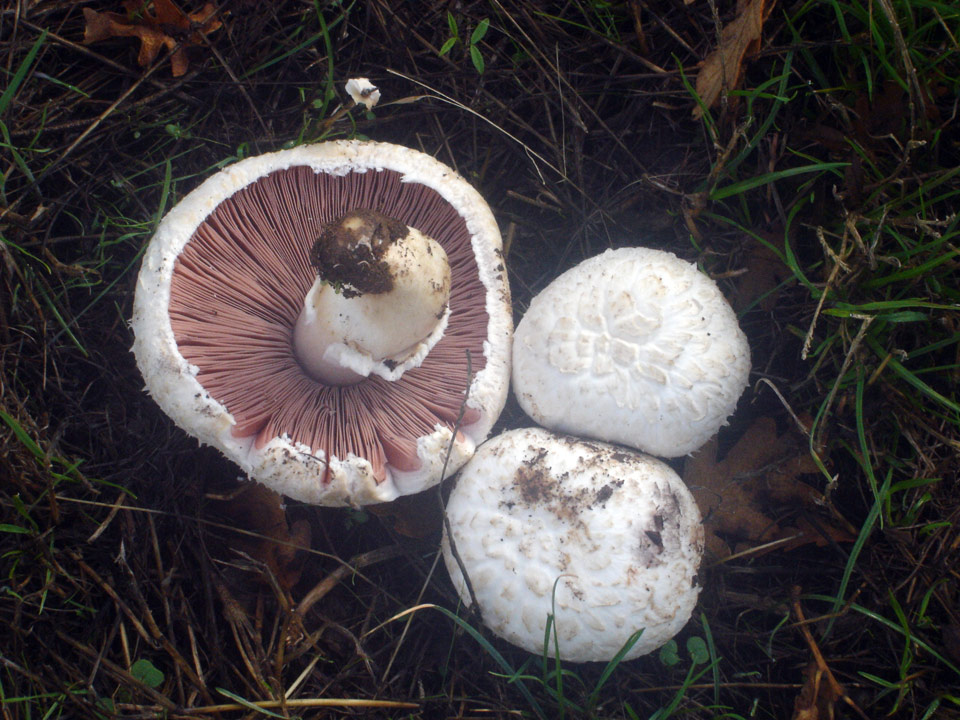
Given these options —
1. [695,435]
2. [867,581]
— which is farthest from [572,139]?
[867,581]

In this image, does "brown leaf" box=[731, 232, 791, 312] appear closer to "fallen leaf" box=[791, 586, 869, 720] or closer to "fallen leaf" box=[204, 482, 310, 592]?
"fallen leaf" box=[791, 586, 869, 720]

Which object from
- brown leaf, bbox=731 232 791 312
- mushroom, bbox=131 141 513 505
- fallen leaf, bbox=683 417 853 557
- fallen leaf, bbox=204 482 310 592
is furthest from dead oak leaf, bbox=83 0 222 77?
fallen leaf, bbox=683 417 853 557

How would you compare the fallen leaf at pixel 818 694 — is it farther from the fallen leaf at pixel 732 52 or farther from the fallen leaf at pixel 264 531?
the fallen leaf at pixel 732 52

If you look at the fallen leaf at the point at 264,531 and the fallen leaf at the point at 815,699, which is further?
the fallen leaf at the point at 264,531

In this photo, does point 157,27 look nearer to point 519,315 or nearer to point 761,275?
point 519,315

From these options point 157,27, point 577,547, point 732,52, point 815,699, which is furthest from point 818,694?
point 157,27

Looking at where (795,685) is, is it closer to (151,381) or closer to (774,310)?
(774,310)

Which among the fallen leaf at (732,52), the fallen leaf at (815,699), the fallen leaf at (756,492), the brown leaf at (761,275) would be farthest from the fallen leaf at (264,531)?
the fallen leaf at (732,52)
